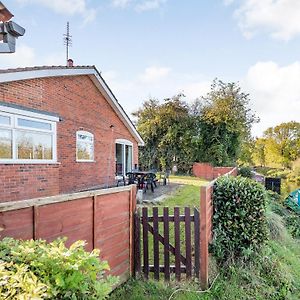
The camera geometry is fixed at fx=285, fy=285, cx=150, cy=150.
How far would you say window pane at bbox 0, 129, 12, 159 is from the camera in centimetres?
757

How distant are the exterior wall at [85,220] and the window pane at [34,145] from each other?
504cm

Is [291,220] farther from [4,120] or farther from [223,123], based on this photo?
[223,123]

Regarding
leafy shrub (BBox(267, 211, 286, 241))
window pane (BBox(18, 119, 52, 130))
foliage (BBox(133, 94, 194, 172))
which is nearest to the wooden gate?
leafy shrub (BBox(267, 211, 286, 241))

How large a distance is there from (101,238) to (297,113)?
39.5 metres

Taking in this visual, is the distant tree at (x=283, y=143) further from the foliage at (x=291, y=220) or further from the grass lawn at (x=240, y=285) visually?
the grass lawn at (x=240, y=285)

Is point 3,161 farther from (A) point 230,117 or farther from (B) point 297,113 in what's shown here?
(B) point 297,113

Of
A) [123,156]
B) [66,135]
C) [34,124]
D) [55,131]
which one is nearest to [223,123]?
[123,156]

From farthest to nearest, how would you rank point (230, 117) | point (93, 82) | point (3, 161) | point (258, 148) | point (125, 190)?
point (258, 148) → point (230, 117) → point (93, 82) → point (3, 161) → point (125, 190)

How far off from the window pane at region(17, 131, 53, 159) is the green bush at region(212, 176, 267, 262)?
569 centimetres

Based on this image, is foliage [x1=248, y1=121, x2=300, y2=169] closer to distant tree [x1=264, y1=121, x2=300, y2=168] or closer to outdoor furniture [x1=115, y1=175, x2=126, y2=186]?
distant tree [x1=264, y1=121, x2=300, y2=168]

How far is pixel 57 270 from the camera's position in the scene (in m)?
1.74

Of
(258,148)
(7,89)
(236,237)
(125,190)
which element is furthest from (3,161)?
(258,148)

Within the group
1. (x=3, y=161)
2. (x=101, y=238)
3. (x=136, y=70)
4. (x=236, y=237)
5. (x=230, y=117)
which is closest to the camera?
(x=101, y=238)

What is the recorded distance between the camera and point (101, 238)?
3781mm
